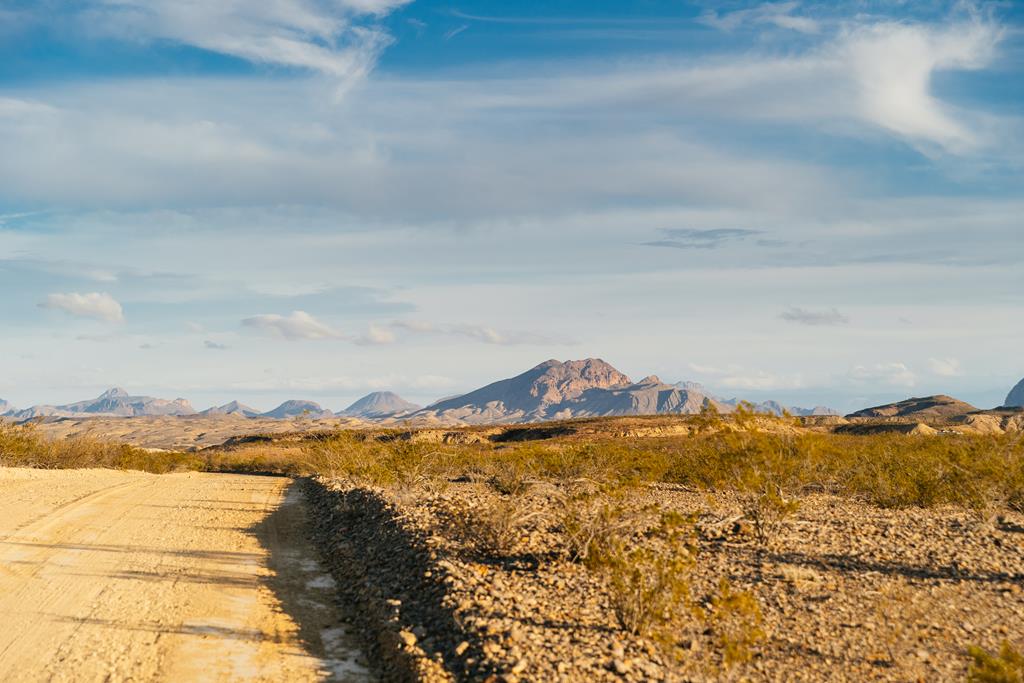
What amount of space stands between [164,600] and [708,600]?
9.99 meters

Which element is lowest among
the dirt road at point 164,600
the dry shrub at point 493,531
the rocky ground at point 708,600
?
the dirt road at point 164,600

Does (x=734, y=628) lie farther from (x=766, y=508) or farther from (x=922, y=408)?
(x=922, y=408)

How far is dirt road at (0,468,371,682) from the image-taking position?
35.4ft

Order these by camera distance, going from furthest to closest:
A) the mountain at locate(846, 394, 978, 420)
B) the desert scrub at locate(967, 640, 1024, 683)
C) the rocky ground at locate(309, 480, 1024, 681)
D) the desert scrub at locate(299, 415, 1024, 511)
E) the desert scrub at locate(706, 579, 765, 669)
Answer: the mountain at locate(846, 394, 978, 420) < the desert scrub at locate(299, 415, 1024, 511) < the rocky ground at locate(309, 480, 1024, 681) < the desert scrub at locate(706, 579, 765, 669) < the desert scrub at locate(967, 640, 1024, 683)

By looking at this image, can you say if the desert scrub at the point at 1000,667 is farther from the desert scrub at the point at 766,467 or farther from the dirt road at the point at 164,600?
the desert scrub at the point at 766,467

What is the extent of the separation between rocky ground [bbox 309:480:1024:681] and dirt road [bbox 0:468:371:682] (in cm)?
113

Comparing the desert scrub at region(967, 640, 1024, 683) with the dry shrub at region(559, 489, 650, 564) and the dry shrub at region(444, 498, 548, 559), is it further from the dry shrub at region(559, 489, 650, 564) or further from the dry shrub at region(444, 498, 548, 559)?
the dry shrub at region(444, 498, 548, 559)

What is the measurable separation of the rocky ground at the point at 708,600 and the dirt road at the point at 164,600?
1.13 metres

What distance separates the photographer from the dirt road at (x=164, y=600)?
35.4ft

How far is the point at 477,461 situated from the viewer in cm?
4147

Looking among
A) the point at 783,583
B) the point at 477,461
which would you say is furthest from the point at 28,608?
the point at 477,461

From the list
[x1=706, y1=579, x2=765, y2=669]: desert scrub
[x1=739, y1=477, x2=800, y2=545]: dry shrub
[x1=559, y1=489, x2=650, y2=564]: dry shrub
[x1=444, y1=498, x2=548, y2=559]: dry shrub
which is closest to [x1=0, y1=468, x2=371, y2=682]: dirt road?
[x1=444, y1=498, x2=548, y2=559]: dry shrub

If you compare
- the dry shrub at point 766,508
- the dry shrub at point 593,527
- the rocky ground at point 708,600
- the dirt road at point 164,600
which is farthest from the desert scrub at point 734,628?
the dry shrub at point 766,508

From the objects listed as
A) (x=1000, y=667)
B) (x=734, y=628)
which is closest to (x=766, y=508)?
(x=734, y=628)
